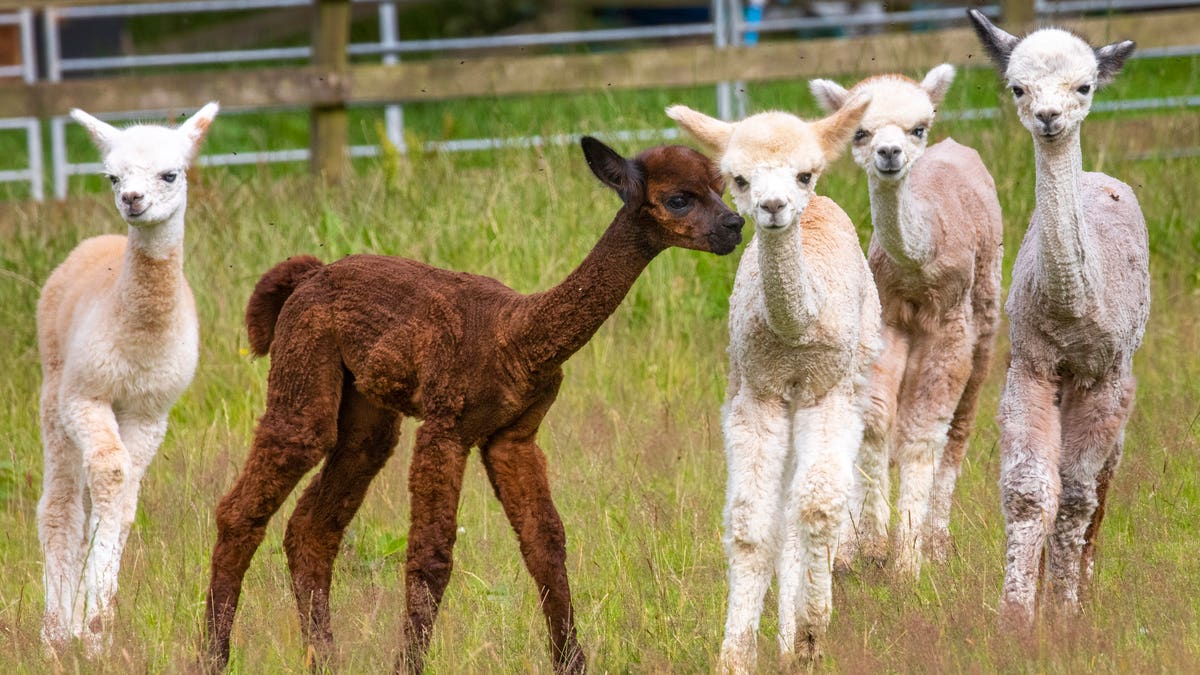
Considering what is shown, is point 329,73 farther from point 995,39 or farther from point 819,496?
point 819,496

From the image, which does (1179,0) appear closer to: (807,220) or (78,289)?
(807,220)

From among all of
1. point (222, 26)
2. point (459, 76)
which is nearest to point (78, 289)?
point (459, 76)

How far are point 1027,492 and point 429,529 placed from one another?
186 centimetres

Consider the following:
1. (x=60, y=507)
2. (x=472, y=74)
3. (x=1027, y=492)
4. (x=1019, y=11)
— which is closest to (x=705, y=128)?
(x=1027, y=492)

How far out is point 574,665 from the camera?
15.0 feet

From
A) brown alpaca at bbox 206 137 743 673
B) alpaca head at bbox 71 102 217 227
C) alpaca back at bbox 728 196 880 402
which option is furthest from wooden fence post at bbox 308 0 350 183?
alpaca back at bbox 728 196 880 402

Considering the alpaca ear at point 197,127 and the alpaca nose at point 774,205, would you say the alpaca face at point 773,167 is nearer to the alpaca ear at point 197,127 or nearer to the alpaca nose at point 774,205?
the alpaca nose at point 774,205

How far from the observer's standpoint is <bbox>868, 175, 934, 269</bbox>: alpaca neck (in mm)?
5695

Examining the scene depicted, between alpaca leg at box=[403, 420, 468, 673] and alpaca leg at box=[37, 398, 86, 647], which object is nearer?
alpaca leg at box=[403, 420, 468, 673]

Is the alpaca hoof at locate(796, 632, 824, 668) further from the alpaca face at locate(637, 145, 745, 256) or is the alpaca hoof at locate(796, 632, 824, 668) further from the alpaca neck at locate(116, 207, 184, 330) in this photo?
the alpaca neck at locate(116, 207, 184, 330)

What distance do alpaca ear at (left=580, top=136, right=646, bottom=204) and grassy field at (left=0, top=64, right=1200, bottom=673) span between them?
1.47 meters

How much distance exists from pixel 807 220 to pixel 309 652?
6.98 ft

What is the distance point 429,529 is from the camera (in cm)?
452

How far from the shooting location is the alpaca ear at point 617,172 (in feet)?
14.4
